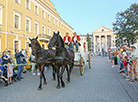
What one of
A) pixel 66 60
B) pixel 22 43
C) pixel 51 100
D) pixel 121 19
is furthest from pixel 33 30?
pixel 51 100

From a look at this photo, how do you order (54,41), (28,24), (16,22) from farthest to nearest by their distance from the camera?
(28,24) → (16,22) → (54,41)

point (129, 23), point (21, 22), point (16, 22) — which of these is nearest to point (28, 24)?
point (21, 22)

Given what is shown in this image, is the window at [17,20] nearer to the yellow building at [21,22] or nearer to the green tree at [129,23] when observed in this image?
the yellow building at [21,22]

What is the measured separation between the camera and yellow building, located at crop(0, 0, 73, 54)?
15727 millimetres

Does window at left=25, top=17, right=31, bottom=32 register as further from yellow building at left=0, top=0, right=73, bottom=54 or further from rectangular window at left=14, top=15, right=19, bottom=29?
rectangular window at left=14, top=15, right=19, bottom=29

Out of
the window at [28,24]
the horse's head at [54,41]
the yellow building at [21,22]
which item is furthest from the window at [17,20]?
the horse's head at [54,41]

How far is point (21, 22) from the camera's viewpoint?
62.5 feet

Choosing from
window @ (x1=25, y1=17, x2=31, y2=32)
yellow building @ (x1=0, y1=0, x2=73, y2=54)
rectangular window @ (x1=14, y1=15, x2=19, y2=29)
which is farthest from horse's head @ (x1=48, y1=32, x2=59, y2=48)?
window @ (x1=25, y1=17, x2=31, y2=32)

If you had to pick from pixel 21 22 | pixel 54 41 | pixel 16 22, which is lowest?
pixel 54 41

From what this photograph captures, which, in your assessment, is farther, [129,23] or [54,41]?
[129,23]

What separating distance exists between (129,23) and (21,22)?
18.4m

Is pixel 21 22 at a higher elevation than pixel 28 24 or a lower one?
lower

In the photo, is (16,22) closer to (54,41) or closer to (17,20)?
(17,20)

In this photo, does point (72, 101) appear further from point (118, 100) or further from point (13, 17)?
point (13, 17)
